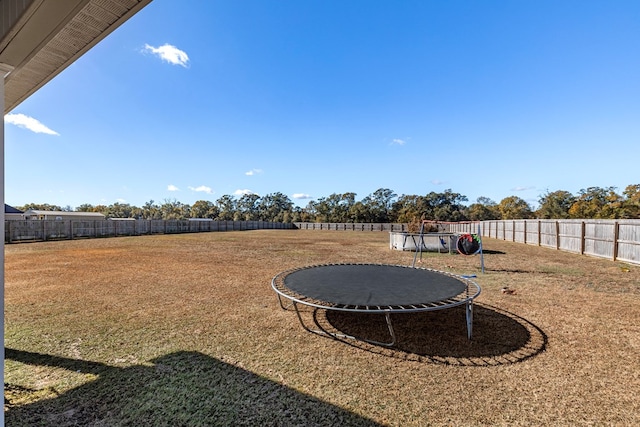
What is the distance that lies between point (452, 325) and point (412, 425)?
2.11 meters

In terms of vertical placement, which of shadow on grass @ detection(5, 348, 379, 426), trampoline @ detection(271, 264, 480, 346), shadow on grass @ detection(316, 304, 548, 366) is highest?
trampoline @ detection(271, 264, 480, 346)

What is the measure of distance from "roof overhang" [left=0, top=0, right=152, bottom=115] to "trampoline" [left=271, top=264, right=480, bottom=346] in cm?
273

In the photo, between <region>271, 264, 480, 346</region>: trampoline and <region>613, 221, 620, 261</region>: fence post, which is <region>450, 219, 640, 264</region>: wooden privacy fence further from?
<region>271, 264, 480, 346</region>: trampoline

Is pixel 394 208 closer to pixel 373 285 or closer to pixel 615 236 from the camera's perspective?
pixel 615 236

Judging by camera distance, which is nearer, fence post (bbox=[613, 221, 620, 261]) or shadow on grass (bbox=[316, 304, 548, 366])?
shadow on grass (bbox=[316, 304, 548, 366])

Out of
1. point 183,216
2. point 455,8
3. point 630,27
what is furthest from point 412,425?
point 183,216

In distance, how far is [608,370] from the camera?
2479 mm

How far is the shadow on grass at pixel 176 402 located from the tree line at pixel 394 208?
16512mm

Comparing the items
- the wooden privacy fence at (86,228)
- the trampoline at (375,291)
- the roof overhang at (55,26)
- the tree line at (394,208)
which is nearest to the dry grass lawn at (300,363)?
the trampoline at (375,291)

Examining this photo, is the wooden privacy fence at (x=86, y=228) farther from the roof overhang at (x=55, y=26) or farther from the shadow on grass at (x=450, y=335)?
the shadow on grass at (x=450, y=335)

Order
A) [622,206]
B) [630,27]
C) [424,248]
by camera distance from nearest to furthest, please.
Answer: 1. [630,27]
2. [424,248]
3. [622,206]

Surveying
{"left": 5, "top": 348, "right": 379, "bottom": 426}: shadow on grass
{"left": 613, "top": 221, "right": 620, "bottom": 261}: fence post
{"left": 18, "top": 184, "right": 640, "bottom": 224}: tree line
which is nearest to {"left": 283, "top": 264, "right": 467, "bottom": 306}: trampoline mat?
{"left": 5, "top": 348, "right": 379, "bottom": 426}: shadow on grass

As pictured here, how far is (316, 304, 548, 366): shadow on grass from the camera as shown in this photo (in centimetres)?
274

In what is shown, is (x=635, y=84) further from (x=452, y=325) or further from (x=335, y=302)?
(x=335, y=302)
